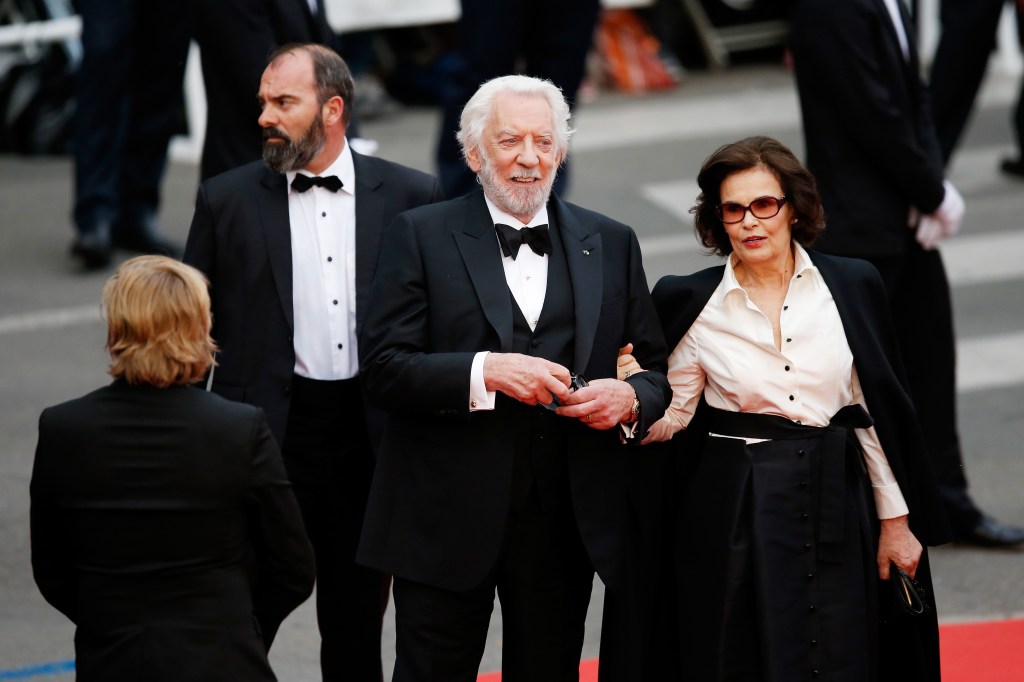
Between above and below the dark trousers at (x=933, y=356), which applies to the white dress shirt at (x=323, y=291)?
above

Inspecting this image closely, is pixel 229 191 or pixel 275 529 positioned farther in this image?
pixel 229 191

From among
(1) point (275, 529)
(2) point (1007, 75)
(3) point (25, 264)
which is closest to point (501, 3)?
(3) point (25, 264)

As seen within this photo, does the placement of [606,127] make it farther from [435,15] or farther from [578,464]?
[578,464]

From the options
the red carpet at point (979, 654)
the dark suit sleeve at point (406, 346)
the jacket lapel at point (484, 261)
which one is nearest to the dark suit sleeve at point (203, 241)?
the dark suit sleeve at point (406, 346)

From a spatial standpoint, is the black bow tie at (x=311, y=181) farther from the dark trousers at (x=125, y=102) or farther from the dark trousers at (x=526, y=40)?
the dark trousers at (x=125, y=102)

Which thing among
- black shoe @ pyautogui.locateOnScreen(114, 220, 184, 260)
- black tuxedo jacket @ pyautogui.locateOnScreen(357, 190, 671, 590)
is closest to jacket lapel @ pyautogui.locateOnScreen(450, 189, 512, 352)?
black tuxedo jacket @ pyautogui.locateOnScreen(357, 190, 671, 590)

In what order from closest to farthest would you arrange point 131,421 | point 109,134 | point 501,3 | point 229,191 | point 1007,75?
1. point 131,421
2. point 229,191
3. point 501,3
4. point 109,134
5. point 1007,75

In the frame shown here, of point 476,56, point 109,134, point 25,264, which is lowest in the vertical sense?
point 25,264

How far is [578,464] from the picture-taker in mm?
4258

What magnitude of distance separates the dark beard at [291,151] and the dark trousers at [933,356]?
2.51m

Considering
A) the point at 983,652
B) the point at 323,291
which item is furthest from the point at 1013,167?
the point at 323,291

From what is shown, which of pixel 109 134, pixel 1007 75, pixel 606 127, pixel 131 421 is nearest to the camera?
pixel 131 421

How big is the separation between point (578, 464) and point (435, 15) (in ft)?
32.4

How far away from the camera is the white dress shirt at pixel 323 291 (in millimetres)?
4898
